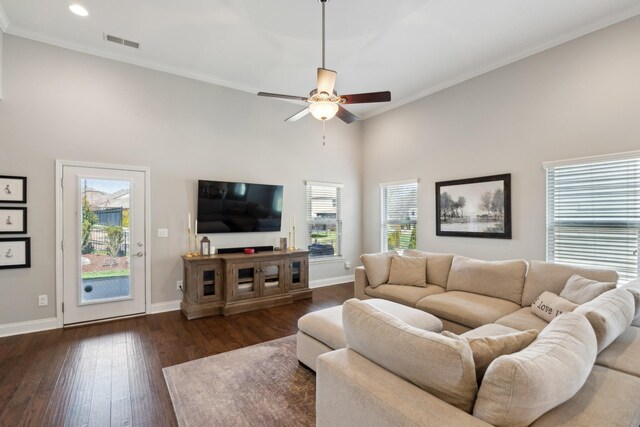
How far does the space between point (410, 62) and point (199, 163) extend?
3.46m

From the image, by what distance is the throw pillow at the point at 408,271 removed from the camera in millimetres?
3955

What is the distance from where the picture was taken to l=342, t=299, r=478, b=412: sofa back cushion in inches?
46.4

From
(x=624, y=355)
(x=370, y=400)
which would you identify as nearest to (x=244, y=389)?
(x=370, y=400)

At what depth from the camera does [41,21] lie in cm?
341

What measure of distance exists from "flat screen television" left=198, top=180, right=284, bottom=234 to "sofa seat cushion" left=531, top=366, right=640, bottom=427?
4.43 metres

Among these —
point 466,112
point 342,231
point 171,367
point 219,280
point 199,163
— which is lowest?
point 171,367

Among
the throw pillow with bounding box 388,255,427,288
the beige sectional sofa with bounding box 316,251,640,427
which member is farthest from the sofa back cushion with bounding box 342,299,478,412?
the throw pillow with bounding box 388,255,427,288

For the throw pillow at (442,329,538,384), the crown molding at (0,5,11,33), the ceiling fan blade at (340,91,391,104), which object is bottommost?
the throw pillow at (442,329,538,384)

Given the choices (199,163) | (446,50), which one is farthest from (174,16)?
(446,50)

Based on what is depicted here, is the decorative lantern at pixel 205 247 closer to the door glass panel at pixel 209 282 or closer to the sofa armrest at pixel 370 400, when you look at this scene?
the door glass panel at pixel 209 282

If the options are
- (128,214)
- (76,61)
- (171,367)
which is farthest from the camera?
(128,214)

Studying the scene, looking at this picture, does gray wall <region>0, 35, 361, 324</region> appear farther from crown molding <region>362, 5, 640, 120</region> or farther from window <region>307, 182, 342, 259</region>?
crown molding <region>362, 5, 640, 120</region>

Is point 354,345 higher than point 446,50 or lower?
lower

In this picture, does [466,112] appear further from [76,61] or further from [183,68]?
[76,61]
